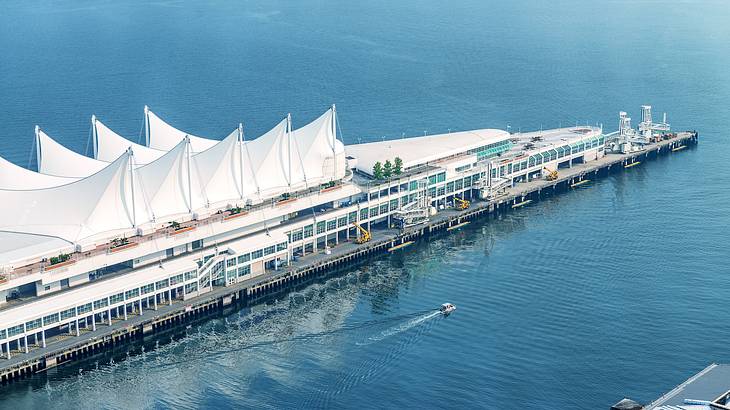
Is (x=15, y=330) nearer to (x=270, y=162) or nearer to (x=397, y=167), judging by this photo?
(x=270, y=162)

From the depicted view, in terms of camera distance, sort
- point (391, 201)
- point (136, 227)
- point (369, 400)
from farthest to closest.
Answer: point (391, 201) < point (136, 227) < point (369, 400)

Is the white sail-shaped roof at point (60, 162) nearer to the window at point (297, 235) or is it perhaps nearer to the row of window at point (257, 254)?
the row of window at point (257, 254)

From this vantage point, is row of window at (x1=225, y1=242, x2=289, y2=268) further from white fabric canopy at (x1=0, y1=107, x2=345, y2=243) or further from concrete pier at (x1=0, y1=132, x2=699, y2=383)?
white fabric canopy at (x1=0, y1=107, x2=345, y2=243)

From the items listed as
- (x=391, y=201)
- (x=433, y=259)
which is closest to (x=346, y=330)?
(x=433, y=259)

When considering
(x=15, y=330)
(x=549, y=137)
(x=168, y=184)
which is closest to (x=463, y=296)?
(x=168, y=184)

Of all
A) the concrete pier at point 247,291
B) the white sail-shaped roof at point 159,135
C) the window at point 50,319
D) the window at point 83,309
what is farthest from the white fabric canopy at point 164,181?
the window at point 50,319

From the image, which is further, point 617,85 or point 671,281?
point 617,85

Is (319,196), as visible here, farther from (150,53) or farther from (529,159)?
(150,53)
